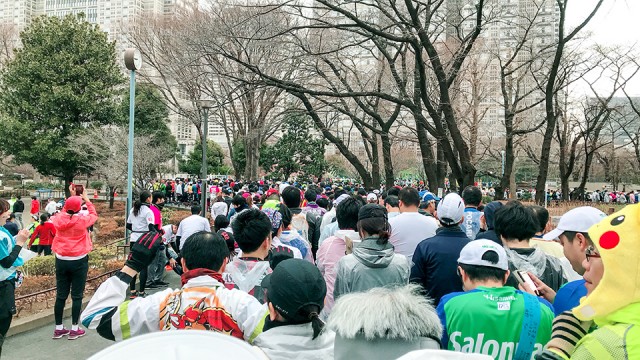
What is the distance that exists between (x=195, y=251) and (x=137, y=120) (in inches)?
1111

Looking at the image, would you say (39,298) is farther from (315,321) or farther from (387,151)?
(387,151)

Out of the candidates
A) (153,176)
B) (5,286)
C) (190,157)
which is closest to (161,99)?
(153,176)

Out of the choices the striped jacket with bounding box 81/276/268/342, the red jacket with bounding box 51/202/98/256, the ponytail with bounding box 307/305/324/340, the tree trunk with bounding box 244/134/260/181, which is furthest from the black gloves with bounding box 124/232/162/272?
the tree trunk with bounding box 244/134/260/181

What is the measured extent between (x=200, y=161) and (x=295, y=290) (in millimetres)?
40759

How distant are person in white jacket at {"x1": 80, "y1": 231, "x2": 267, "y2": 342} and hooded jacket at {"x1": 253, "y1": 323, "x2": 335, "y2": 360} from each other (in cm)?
18

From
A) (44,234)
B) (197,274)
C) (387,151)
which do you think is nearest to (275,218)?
(197,274)

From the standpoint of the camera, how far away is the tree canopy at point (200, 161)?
41.0 m

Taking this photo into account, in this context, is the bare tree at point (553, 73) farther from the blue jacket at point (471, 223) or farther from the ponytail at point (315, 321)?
the ponytail at point (315, 321)

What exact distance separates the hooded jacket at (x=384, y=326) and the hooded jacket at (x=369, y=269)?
1245 mm

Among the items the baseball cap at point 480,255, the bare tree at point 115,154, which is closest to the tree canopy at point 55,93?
the bare tree at point 115,154

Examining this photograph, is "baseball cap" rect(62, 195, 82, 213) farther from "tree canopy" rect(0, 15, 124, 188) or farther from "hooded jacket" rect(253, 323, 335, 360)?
"tree canopy" rect(0, 15, 124, 188)

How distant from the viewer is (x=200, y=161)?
4128 centimetres

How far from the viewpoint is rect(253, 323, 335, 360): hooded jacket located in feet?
6.72

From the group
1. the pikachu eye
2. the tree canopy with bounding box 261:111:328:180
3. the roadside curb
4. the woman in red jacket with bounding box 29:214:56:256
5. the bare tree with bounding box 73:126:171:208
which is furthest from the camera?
the tree canopy with bounding box 261:111:328:180
